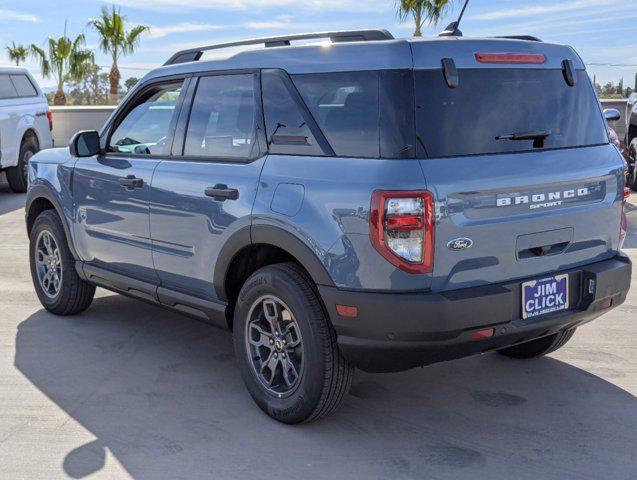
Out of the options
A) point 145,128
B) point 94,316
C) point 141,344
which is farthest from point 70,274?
point 145,128

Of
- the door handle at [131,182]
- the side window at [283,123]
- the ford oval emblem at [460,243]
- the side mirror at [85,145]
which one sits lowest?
the ford oval emblem at [460,243]

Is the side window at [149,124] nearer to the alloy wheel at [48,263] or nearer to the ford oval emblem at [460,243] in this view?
the alloy wheel at [48,263]

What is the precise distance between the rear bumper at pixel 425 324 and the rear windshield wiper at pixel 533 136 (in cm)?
65

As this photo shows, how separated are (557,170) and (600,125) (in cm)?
63

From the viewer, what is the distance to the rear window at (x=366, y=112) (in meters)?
3.66

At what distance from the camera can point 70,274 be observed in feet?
19.6

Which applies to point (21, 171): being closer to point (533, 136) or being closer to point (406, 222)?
point (533, 136)

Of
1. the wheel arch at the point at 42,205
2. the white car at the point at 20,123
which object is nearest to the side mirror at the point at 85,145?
the wheel arch at the point at 42,205

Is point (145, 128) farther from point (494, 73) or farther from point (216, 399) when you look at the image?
point (494, 73)

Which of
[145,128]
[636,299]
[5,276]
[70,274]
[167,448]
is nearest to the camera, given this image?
[167,448]

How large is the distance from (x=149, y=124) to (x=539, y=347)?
2646mm

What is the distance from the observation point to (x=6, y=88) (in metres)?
13.4

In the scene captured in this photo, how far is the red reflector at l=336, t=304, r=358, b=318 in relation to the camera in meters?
3.71

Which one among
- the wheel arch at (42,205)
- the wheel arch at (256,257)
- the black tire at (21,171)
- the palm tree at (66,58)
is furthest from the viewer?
the palm tree at (66,58)
